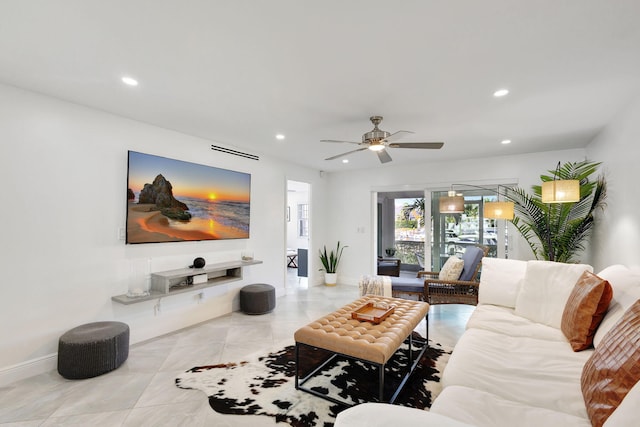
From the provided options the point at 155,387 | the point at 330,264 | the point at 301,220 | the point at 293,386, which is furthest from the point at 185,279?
the point at 301,220

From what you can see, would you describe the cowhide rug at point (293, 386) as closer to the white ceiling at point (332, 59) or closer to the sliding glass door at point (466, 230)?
the white ceiling at point (332, 59)

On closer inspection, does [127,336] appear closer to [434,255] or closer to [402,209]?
[434,255]

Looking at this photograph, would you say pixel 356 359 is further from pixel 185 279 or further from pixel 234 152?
pixel 234 152

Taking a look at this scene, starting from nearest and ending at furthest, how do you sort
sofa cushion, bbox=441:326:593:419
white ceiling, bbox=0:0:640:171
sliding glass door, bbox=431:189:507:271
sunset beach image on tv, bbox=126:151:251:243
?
sofa cushion, bbox=441:326:593:419 → white ceiling, bbox=0:0:640:171 → sunset beach image on tv, bbox=126:151:251:243 → sliding glass door, bbox=431:189:507:271

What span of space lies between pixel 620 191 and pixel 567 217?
3.54 ft

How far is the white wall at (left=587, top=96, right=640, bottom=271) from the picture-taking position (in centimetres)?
271

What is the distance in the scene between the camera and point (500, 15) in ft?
5.31

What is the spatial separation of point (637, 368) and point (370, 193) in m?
5.15

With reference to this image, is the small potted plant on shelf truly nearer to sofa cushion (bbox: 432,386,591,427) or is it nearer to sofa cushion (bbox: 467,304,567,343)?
sofa cushion (bbox: 467,304,567,343)

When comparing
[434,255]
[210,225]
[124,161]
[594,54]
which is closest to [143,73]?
[124,161]

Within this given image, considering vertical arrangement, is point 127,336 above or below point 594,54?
below

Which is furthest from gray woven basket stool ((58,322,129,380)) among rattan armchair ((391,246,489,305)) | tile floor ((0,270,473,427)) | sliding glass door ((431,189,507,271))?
sliding glass door ((431,189,507,271))

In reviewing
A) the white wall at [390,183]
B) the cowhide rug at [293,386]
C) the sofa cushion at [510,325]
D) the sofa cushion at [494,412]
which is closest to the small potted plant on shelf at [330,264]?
the white wall at [390,183]

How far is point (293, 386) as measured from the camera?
241cm
